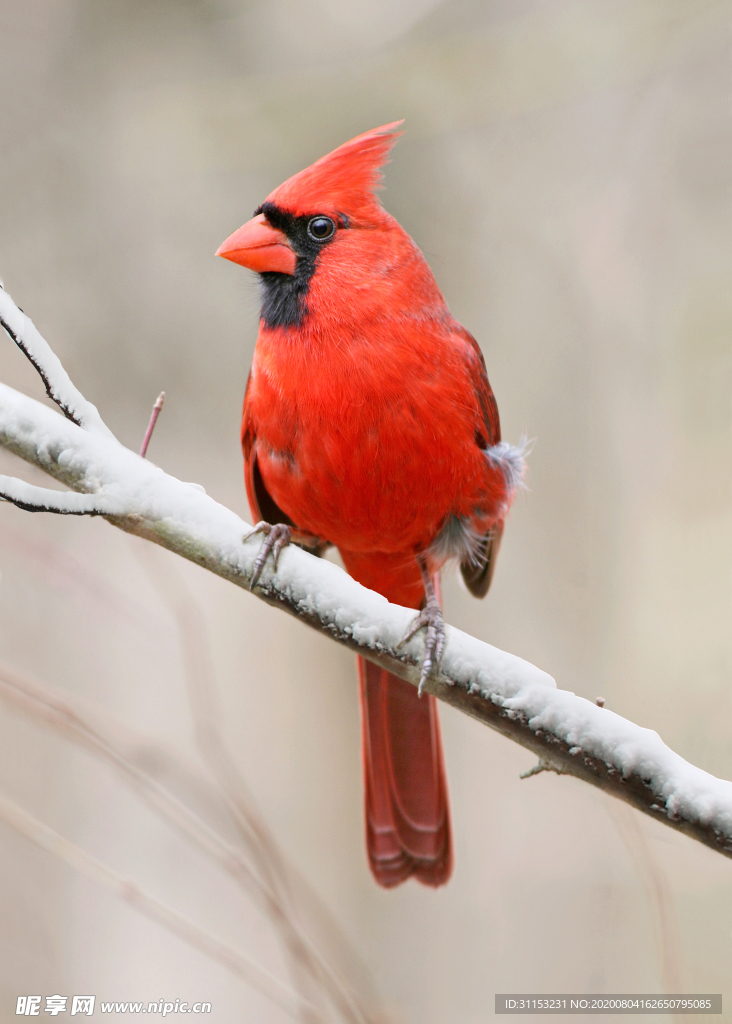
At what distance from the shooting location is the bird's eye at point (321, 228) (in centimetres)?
150

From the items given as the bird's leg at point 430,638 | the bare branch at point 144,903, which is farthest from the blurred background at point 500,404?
the bird's leg at point 430,638

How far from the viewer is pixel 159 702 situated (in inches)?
80.8

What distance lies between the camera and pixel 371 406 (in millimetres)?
1389

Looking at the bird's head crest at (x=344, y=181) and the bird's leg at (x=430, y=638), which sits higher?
the bird's head crest at (x=344, y=181)

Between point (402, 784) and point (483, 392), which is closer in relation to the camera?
point (483, 392)

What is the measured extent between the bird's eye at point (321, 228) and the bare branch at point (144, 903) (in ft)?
3.42

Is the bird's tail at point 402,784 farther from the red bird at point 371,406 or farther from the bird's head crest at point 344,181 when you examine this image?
the bird's head crest at point 344,181

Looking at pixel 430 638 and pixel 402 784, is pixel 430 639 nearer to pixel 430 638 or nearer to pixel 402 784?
pixel 430 638

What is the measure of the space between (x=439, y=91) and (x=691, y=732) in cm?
160

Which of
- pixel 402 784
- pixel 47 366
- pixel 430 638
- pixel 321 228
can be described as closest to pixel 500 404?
pixel 321 228

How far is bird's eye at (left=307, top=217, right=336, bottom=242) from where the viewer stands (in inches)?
59.1

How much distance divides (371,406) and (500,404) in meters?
1.07

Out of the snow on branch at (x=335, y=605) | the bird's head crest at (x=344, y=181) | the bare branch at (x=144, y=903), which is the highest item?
the bird's head crest at (x=344, y=181)

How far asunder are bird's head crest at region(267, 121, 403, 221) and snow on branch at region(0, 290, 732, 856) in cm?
61
